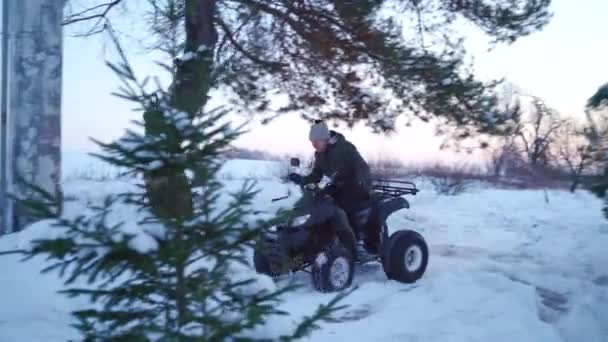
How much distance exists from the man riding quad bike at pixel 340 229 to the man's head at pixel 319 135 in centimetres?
1

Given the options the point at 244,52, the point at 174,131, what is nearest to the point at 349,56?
the point at 244,52

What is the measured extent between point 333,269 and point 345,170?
120 cm

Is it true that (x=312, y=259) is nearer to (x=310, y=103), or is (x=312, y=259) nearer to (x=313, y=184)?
(x=313, y=184)

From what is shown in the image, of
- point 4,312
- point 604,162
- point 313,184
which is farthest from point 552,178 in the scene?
point 4,312

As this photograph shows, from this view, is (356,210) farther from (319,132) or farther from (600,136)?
(600,136)

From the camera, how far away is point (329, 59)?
370 inches

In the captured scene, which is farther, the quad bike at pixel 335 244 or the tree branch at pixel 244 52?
the tree branch at pixel 244 52

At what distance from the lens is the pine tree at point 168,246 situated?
2.30 meters

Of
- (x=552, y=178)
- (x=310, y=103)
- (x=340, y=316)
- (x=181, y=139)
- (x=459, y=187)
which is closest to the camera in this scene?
(x=181, y=139)

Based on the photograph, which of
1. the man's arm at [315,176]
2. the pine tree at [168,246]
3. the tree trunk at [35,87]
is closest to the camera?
the pine tree at [168,246]

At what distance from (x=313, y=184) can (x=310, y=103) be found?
3.33m

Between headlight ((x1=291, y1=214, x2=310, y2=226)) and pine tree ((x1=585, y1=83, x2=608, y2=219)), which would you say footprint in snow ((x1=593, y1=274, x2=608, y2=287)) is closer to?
pine tree ((x1=585, y1=83, x2=608, y2=219))

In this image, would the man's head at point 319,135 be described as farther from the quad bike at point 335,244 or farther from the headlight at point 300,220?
the headlight at point 300,220

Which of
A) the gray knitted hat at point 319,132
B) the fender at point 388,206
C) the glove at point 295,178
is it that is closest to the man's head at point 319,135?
the gray knitted hat at point 319,132
